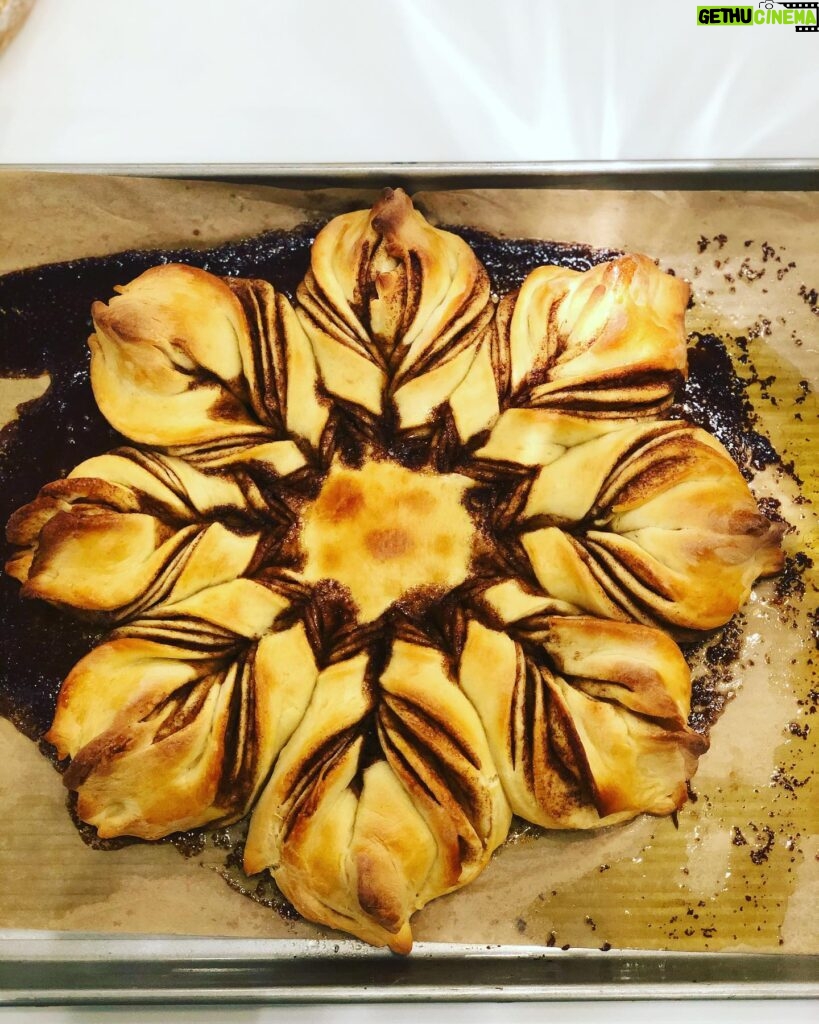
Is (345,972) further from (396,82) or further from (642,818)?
(396,82)

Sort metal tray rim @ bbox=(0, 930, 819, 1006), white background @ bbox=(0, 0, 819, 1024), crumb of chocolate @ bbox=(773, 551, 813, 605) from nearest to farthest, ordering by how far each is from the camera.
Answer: metal tray rim @ bbox=(0, 930, 819, 1006) < crumb of chocolate @ bbox=(773, 551, 813, 605) < white background @ bbox=(0, 0, 819, 1024)

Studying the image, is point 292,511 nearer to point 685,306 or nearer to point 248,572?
point 248,572

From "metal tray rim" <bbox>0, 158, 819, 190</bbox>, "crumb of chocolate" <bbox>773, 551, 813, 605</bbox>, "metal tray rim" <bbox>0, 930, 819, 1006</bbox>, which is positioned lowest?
"metal tray rim" <bbox>0, 930, 819, 1006</bbox>

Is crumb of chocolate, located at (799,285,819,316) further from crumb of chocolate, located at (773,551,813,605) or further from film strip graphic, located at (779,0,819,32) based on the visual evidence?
film strip graphic, located at (779,0,819,32)

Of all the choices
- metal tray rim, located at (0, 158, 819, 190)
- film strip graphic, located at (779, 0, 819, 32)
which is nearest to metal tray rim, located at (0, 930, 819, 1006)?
metal tray rim, located at (0, 158, 819, 190)

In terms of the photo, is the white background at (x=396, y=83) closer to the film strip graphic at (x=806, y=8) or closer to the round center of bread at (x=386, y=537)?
the film strip graphic at (x=806, y=8)

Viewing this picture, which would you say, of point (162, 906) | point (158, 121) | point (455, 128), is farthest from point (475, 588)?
point (158, 121)

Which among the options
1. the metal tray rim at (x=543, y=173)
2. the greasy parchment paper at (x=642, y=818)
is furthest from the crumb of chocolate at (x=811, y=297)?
the metal tray rim at (x=543, y=173)
